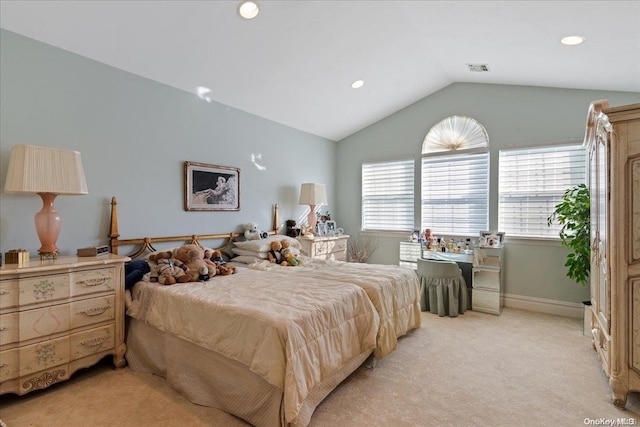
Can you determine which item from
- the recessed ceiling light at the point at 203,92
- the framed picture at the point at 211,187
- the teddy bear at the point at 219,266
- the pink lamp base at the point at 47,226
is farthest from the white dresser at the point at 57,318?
the recessed ceiling light at the point at 203,92

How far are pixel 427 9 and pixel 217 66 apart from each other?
6.66ft

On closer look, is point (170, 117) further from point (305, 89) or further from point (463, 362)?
point (463, 362)

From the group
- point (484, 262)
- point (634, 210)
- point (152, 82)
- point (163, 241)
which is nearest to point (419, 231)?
point (484, 262)

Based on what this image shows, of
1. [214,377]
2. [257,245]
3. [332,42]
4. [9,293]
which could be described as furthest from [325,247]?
[9,293]

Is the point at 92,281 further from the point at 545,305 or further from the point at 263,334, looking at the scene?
the point at 545,305

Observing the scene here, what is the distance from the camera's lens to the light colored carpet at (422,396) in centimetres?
186

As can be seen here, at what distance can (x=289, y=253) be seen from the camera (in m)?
3.60

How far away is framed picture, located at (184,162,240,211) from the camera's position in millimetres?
3430

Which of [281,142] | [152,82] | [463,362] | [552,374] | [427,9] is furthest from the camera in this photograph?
[281,142]

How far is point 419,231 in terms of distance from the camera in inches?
187

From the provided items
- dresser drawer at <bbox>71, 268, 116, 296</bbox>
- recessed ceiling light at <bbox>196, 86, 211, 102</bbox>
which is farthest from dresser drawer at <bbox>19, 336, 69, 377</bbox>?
recessed ceiling light at <bbox>196, 86, 211, 102</bbox>

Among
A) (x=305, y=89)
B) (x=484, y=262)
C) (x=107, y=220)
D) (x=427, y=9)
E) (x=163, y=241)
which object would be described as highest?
(x=427, y=9)

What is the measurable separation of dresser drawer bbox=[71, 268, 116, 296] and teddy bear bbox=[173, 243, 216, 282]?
54cm

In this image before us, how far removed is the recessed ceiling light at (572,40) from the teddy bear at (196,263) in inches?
141
